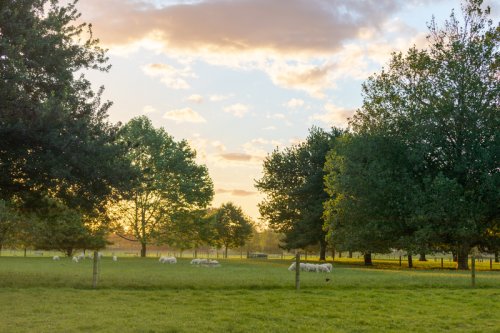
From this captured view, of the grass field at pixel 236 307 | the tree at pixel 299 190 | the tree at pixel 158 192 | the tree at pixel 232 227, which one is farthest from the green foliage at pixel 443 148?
the tree at pixel 232 227

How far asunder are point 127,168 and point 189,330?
1482 centimetres

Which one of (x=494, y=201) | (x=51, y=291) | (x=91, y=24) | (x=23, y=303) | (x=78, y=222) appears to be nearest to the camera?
(x=23, y=303)

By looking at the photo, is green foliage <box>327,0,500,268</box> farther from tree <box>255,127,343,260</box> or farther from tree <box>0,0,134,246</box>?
tree <box>255,127,343,260</box>

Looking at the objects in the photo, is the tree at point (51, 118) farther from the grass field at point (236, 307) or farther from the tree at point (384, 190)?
the tree at point (384, 190)

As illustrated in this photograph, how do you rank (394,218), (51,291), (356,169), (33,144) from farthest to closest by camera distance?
(356,169) < (394,218) < (33,144) < (51,291)

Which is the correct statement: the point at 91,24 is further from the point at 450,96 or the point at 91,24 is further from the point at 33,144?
the point at 450,96

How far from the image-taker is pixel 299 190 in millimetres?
78250

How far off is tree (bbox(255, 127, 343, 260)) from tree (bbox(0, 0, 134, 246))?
49916 mm

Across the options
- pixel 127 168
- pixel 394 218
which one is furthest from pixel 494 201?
pixel 127 168

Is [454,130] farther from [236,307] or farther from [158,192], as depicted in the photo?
[158,192]

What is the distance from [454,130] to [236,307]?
27592 mm

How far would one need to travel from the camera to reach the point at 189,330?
12930mm

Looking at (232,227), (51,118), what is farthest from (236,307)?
(232,227)

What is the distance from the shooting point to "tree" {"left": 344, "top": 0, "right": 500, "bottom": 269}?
3597 cm
